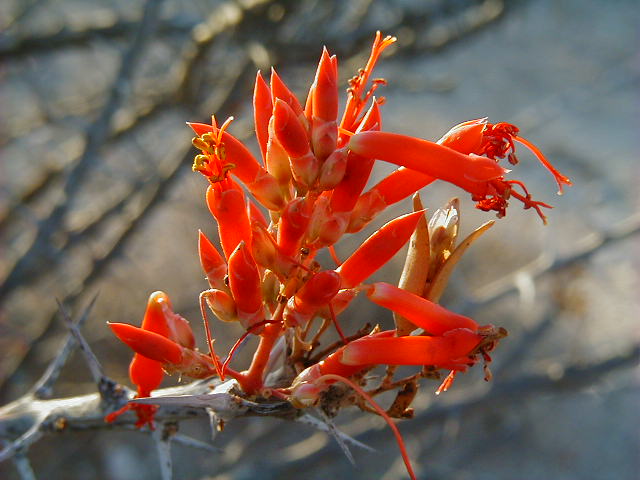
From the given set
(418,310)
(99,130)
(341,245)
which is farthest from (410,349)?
(341,245)

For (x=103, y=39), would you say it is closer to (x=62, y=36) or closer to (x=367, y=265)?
(x=62, y=36)

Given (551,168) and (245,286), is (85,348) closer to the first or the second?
(245,286)

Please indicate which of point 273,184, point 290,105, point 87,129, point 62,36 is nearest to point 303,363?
point 273,184

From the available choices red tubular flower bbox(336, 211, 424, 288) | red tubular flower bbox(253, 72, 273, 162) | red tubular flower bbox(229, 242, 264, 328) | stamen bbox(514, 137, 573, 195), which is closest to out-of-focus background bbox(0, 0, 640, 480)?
stamen bbox(514, 137, 573, 195)

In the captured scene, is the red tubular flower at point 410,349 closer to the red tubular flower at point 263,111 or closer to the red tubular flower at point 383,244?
the red tubular flower at point 383,244

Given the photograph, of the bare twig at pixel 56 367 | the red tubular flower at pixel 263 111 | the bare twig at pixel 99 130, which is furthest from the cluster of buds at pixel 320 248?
the bare twig at pixel 99 130

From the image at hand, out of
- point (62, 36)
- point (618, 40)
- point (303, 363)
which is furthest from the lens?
point (618, 40)
